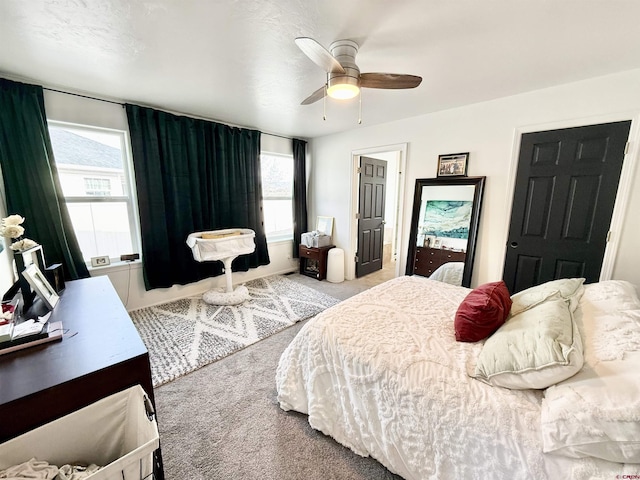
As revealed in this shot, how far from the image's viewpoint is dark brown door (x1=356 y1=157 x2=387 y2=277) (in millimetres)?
4152

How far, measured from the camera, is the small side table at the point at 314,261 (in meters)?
4.18

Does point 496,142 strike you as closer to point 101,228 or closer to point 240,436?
point 240,436

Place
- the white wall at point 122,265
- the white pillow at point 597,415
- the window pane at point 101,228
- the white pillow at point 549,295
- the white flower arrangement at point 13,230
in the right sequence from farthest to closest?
the window pane at point 101,228
the white wall at point 122,265
the white flower arrangement at point 13,230
the white pillow at point 549,295
the white pillow at point 597,415

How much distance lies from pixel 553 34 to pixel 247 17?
72.3 inches

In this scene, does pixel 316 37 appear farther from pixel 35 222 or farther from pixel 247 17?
pixel 35 222

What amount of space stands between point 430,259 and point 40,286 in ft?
11.5

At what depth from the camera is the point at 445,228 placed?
3078mm

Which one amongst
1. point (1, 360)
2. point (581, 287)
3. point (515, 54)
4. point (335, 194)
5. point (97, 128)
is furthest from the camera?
point (335, 194)

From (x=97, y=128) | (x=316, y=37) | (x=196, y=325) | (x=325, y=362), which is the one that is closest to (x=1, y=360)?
(x=325, y=362)

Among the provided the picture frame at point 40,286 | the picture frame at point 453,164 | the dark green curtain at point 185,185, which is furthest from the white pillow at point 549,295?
the dark green curtain at point 185,185

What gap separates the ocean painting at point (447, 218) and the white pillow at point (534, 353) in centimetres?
180

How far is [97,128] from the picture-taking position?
104 inches

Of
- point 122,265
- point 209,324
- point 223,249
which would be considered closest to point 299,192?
point 223,249

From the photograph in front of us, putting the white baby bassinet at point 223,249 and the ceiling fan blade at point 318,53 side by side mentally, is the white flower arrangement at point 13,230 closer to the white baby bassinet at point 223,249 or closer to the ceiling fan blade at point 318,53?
the white baby bassinet at point 223,249
